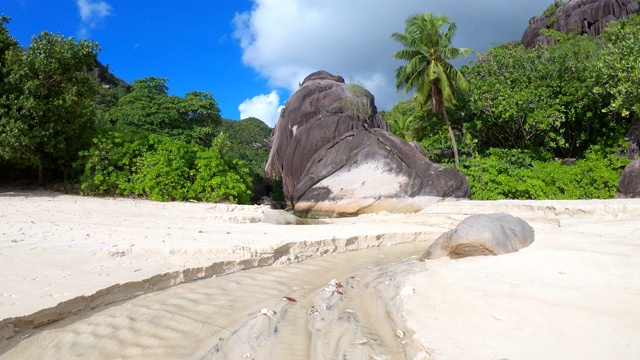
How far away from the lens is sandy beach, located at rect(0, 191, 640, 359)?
331cm

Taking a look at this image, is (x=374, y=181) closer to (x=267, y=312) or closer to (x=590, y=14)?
(x=267, y=312)

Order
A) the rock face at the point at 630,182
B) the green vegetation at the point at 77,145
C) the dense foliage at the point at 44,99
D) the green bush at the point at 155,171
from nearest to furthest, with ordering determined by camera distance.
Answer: the dense foliage at the point at 44,99, the green vegetation at the point at 77,145, the green bush at the point at 155,171, the rock face at the point at 630,182

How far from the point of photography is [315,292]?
5.27 m

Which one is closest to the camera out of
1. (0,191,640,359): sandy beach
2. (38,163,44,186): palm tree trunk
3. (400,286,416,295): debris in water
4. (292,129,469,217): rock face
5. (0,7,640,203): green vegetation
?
(0,191,640,359): sandy beach

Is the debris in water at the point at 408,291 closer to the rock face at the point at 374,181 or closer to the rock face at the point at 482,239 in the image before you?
the rock face at the point at 482,239

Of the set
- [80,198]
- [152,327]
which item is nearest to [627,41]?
[152,327]

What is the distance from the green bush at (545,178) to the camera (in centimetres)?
1602

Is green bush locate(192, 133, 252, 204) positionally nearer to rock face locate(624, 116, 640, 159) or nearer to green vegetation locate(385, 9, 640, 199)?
green vegetation locate(385, 9, 640, 199)

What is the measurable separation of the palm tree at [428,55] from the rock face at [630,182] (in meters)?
6.79

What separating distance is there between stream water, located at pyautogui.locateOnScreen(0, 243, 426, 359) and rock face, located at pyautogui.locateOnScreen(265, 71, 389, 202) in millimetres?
14172

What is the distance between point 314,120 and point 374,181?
24.6 ft

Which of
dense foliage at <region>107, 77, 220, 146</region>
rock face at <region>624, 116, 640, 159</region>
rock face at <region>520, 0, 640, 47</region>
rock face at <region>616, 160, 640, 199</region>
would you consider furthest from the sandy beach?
rock face at <region>520, 0, 640, 47</region>

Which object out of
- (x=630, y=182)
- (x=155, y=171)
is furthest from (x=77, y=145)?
(x=630, y=182)

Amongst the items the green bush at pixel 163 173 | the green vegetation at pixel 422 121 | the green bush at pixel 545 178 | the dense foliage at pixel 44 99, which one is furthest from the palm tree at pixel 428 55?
the dense foliage at pixel 44 99
